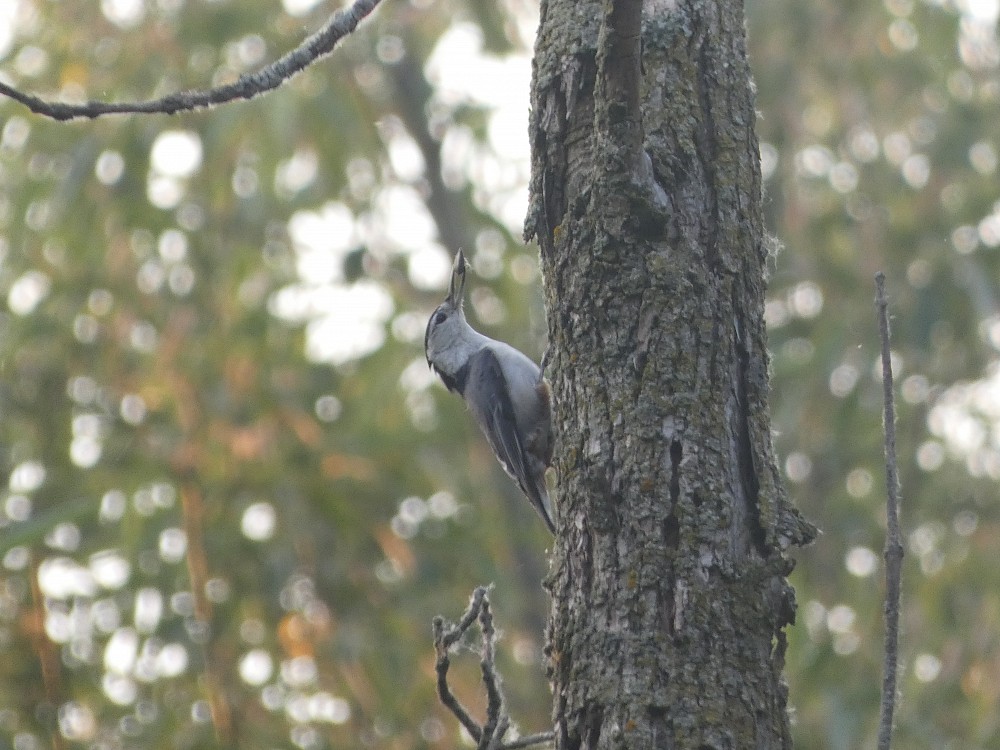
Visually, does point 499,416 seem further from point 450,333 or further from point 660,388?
point 660,388

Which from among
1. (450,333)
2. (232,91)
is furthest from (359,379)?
(232,91)

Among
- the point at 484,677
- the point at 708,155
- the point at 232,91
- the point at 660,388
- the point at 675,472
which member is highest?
the point at 232,91

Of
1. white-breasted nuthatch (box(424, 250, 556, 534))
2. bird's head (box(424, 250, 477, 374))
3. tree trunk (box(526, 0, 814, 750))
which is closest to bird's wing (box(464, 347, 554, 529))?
white-breasted nuthatch (box(424, 250, 556, 534))

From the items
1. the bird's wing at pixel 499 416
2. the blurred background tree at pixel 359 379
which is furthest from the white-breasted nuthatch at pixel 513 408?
the blurred background tree at pixel 359 379

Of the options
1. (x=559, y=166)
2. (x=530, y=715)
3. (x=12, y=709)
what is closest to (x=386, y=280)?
(x=530, y=715)

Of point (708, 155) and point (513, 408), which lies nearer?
point (708, 155)

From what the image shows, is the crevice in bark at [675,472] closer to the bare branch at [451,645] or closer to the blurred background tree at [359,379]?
the bare branch at [451,645]

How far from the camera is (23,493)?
449cm

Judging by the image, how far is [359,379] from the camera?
5480mm

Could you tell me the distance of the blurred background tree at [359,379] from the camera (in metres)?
4.61

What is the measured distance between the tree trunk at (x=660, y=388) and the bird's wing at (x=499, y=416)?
1.89 metres

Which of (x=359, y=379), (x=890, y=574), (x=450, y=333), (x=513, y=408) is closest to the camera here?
(x=890, y=574)

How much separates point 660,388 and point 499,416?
2185mm

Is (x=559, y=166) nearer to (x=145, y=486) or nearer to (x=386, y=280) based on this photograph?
(x=145, y=486)
